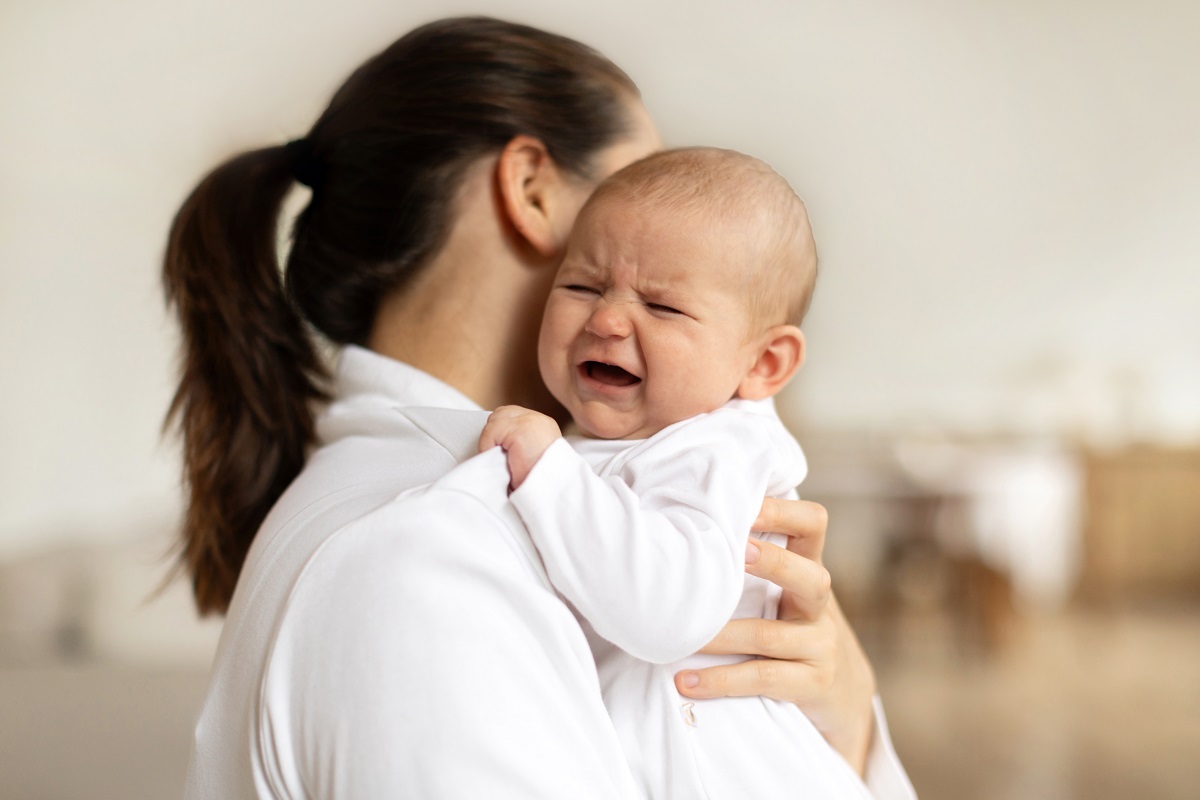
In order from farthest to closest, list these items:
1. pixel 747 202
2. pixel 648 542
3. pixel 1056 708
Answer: pixel 1056 708
pixel 747 202
pixel 648 542

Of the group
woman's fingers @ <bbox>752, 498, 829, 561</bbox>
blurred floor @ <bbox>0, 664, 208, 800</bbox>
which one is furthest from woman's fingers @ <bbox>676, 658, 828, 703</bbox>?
blurred floor @ <bbox>0, 664, 208, 800</bbox>

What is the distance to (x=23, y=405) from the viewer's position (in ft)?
12.5

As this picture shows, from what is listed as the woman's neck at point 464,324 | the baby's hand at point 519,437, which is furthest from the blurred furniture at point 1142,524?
the baby's hand at point 519,437

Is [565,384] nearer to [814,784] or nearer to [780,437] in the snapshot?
[780,437]

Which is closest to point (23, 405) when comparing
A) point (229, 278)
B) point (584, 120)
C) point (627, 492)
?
point (229, 278)

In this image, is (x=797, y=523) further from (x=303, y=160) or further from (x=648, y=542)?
(x=303, y=160)

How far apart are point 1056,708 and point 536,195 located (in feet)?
12.8

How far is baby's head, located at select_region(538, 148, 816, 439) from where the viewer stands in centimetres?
91

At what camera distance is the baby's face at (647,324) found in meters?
0.91

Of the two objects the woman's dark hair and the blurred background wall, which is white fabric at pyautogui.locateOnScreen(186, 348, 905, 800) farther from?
the blurred background wall

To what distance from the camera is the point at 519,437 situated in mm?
763

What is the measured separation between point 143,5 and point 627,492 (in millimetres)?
3927

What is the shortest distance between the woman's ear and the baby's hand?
0.95ft

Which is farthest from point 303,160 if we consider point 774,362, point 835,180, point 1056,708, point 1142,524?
point 1142,524
